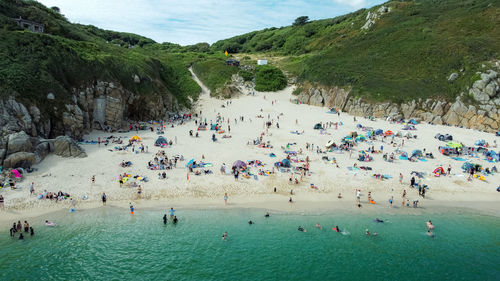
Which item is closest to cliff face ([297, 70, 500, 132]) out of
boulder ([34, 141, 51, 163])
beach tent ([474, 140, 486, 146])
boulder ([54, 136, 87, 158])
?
beach tent ([474, 140, 486, 146])

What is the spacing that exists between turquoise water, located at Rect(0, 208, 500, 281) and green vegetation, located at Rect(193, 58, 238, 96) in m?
48.1

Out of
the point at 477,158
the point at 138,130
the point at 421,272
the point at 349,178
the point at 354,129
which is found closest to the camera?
the point at 421,272

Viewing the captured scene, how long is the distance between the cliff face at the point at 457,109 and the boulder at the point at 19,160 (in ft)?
163

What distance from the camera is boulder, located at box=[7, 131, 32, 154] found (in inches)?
1064

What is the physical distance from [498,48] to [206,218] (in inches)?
2529

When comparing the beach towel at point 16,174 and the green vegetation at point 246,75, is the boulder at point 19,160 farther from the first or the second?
the green vegetation at point 246,75

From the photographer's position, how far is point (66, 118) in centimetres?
3519

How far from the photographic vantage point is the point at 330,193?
26891 millimetres

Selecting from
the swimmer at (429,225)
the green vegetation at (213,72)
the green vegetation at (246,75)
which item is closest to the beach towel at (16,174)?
the swimmer at (429,225)

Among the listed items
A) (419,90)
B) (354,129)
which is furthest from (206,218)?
(419,90)

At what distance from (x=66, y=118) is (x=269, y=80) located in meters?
49.4

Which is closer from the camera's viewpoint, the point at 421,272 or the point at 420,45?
the point at 421,272

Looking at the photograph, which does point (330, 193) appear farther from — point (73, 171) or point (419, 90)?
point (419, 90)

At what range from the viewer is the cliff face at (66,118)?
2753 centimetres
